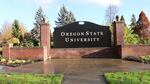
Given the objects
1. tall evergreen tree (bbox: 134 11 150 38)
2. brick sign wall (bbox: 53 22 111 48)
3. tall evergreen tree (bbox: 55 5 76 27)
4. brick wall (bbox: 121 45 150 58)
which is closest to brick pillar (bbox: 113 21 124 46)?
brick sign wall (bbox: 53 22 111 48)

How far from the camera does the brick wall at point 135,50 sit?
99.8 feet

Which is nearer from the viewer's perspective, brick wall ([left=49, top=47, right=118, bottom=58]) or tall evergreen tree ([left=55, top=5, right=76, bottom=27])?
brick wall ([left=49, top=47, right=118, bottom=58])

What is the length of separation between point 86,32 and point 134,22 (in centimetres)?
5859

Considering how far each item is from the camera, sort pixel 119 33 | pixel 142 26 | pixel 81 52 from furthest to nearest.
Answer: pixel 142 26
pixel 81 52
pixel 119 33

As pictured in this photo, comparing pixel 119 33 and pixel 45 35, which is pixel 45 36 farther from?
pixel 119 33

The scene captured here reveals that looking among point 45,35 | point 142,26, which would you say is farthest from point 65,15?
point 45,35

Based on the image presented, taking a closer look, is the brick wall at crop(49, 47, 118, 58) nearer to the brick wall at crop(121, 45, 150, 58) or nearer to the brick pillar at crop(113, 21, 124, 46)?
the brick pillar at crop(113, 21, 124, 46)

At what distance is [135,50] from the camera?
100 feet

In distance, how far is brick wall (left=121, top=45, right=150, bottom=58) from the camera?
30.4 metres

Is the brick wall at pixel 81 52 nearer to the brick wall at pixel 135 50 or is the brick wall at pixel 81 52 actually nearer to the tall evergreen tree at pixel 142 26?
the brick wall at pixel 135 50

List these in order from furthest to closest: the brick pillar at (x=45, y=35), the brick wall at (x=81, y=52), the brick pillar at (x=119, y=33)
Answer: the brick pillar at (x=45, y=35), the brick wall at (x=81, y=52), the brick pillar at (x=119, y=33)

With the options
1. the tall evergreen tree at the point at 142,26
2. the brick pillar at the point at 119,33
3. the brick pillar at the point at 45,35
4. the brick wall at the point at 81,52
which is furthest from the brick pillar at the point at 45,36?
the tall evergreen tree at the point at 142,26

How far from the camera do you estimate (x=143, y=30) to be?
7506cm

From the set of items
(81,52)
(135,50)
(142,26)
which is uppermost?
(142,26)
